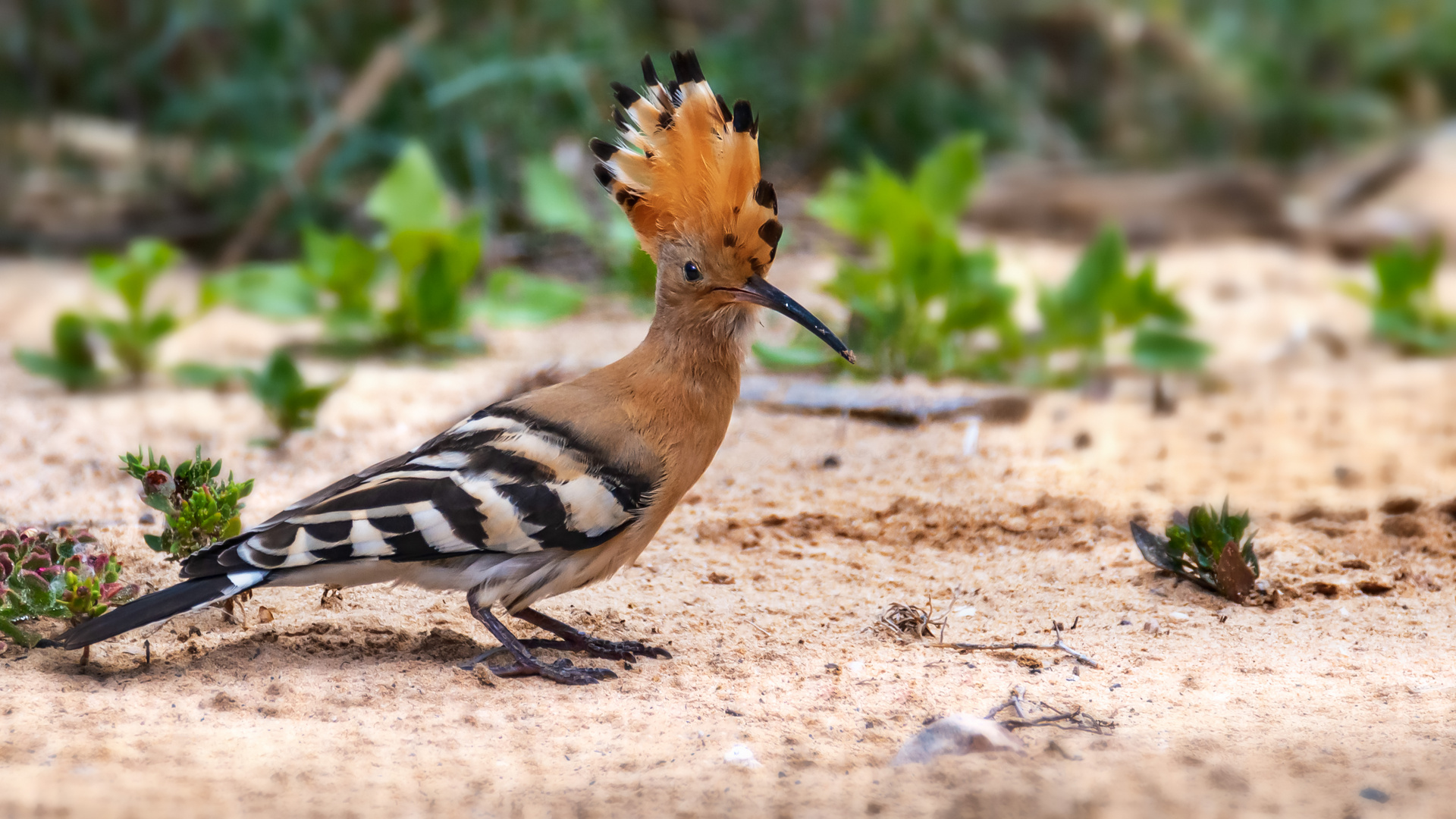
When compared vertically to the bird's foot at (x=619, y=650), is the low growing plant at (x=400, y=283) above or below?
above

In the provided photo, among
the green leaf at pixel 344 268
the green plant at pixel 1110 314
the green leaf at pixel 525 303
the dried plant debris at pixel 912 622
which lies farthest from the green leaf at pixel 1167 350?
the green leaf at pixel 344 268

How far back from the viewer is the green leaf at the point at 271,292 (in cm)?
508

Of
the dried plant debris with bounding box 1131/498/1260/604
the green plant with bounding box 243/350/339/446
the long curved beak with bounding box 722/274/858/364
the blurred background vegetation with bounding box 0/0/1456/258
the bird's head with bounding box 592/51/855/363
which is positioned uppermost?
the blurred background vegetation with bounding box 0/0/1456/258

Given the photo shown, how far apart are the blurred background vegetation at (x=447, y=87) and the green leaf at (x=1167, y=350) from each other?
2.74 metres

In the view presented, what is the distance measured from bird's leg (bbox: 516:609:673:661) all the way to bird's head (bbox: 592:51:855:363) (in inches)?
27.2

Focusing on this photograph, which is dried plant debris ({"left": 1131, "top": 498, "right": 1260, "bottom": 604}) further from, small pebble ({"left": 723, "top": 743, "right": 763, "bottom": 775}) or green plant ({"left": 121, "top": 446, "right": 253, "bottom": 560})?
green plant ({"left": 121, "top": 446, "right": 253, "bottom": 560})

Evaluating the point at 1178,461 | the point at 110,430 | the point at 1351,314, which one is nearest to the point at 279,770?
the point at 110,430

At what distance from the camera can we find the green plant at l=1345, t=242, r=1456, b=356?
18.4 feet

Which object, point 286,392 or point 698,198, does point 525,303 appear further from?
point 698,198

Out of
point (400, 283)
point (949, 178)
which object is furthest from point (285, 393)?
point (949, 178)

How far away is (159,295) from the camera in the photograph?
20.7ft

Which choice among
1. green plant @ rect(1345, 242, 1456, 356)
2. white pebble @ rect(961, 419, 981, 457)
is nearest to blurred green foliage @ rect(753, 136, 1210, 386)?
white pebble @ rect(961, 419, 981, 457)

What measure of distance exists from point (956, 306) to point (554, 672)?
266 centimetres

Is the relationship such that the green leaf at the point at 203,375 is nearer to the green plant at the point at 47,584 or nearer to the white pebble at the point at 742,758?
the green plant at the point at 47,584
